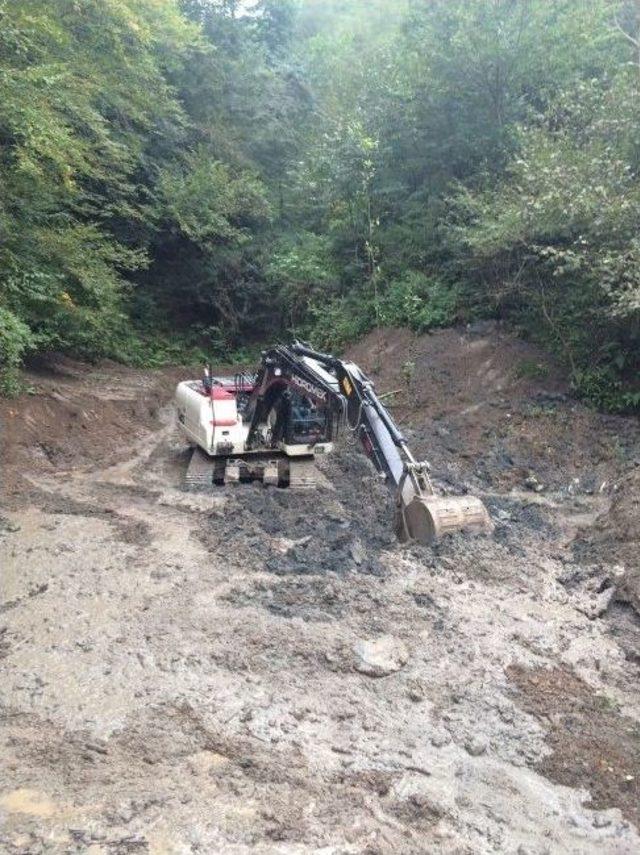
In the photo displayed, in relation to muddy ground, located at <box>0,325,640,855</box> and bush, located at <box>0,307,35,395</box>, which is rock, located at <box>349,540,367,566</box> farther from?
bush, located at <box>0,307,35,395</box>

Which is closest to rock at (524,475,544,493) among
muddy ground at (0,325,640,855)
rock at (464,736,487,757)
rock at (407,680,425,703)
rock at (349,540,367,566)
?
muddy ground at (0,325,640,855)

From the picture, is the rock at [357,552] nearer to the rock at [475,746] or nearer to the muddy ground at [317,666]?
the muddy ground at [317,666]

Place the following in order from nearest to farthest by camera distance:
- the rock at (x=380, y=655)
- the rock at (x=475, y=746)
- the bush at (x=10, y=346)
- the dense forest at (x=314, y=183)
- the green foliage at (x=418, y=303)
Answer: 1. the rock at (x=475, y=746)
2. the rock at (x=380, y=655)
3. the bush at (x=10, y=346)
4. the dense forest at (x=314, y=183)
5. the green foliage at (x=418, y=303)

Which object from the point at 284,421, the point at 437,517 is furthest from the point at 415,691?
the point at 284,421

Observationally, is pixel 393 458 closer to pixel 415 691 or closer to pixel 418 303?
pixel 415 691

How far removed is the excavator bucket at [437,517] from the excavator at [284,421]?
0.03m

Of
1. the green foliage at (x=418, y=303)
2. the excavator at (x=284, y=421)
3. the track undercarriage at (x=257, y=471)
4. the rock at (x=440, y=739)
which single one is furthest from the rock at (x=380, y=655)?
the green foliage at (x=418, y=303)

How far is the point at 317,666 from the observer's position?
573cm

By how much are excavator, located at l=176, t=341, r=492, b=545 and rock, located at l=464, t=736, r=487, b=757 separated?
96.7 inches

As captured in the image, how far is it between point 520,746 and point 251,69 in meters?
25.9

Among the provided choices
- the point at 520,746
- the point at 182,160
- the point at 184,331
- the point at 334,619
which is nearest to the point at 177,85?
the point at 182,160

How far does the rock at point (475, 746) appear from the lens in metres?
4.81

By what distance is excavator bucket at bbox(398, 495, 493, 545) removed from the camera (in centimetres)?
679

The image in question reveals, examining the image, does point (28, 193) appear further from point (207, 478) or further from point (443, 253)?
point (443, 253)
